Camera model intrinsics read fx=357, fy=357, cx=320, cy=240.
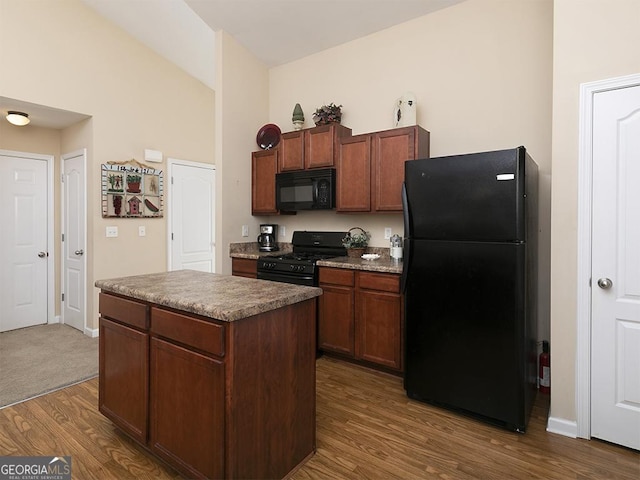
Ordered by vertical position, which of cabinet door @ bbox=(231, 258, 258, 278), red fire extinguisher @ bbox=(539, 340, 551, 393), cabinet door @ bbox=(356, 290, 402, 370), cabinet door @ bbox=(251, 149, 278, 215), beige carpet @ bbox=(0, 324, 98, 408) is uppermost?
cabinet door @ bbox=(251, 149, 278, 215)

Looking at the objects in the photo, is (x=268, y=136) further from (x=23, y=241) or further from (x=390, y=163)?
(x=23, y=241)

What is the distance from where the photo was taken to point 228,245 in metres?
3.93

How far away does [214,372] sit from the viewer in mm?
1498

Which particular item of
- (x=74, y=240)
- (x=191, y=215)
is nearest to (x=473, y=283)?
(x=191, y=215)

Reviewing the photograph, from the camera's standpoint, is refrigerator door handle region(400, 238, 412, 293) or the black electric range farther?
the black electric range

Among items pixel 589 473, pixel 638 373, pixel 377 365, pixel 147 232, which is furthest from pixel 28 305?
pixel 638 373

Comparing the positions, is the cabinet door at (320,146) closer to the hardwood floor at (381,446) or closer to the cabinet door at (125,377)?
the hardwood floor at (381,446)

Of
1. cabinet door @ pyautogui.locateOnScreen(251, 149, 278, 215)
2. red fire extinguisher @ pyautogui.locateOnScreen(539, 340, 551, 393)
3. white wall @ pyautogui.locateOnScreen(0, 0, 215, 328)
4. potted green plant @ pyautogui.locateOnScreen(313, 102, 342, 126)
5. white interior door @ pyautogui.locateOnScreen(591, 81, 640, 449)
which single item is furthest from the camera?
cabinet door @ pyautogui.locateOnScreen(251, 149, 278, 215)

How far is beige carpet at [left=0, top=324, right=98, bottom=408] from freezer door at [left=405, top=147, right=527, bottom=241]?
3.04 meters

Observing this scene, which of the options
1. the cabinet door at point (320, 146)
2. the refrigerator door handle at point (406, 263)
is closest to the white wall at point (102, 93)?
the cabinet door at point (320, 146)

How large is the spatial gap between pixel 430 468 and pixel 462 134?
255 cm

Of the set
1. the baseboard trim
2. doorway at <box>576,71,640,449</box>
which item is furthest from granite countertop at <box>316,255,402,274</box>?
the baseboard trim

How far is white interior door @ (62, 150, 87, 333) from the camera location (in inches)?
164

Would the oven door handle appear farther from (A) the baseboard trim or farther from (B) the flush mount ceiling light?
(B) the flush mount ceiling light
